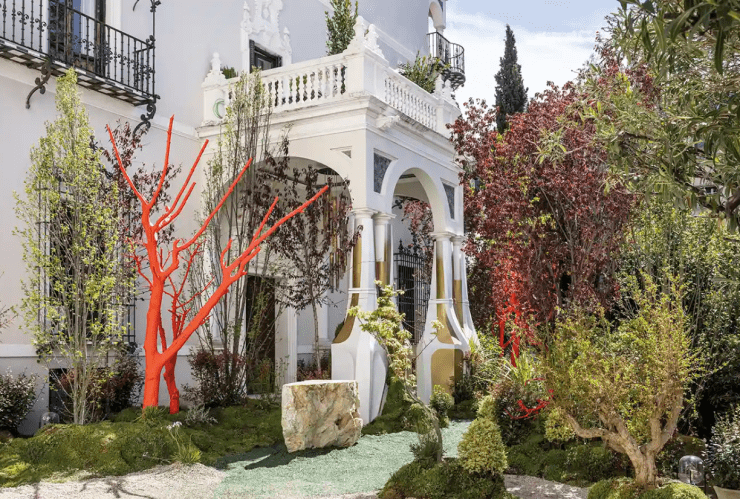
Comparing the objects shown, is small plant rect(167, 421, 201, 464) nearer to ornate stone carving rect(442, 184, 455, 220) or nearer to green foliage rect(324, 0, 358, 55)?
ornate stone carving rect(442, 184, 455, 220)

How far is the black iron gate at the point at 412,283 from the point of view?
19609 mm

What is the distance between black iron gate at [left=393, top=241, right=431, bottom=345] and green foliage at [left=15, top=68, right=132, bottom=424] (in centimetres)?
Answer: 1012

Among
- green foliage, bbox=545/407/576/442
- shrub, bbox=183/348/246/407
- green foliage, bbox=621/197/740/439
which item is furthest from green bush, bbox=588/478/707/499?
shrub, bbox=183/348/246/407

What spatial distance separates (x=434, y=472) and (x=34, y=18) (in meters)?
8.53

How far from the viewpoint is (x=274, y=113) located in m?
13.3

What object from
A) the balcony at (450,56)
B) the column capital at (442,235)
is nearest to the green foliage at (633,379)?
the column capital at (442,235)

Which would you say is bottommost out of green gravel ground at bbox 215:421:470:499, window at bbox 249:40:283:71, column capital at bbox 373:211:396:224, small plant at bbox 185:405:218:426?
green gravel ground at bbox 215:421:470:499

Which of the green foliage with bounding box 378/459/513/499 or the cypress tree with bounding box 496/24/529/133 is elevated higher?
the cypress tree with bounding box 496/24/529/133

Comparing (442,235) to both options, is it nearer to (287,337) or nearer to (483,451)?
(287,337)

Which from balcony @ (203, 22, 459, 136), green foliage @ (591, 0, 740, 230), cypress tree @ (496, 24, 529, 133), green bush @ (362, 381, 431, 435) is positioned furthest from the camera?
cypress tree @ (496, 24, 529, 133)

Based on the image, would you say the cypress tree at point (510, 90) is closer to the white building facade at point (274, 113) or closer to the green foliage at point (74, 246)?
the white building facade at point (274, 113)

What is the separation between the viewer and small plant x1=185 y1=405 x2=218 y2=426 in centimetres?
1045

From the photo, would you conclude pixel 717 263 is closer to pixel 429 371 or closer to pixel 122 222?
pixel 429 371

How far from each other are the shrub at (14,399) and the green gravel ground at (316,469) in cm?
284
